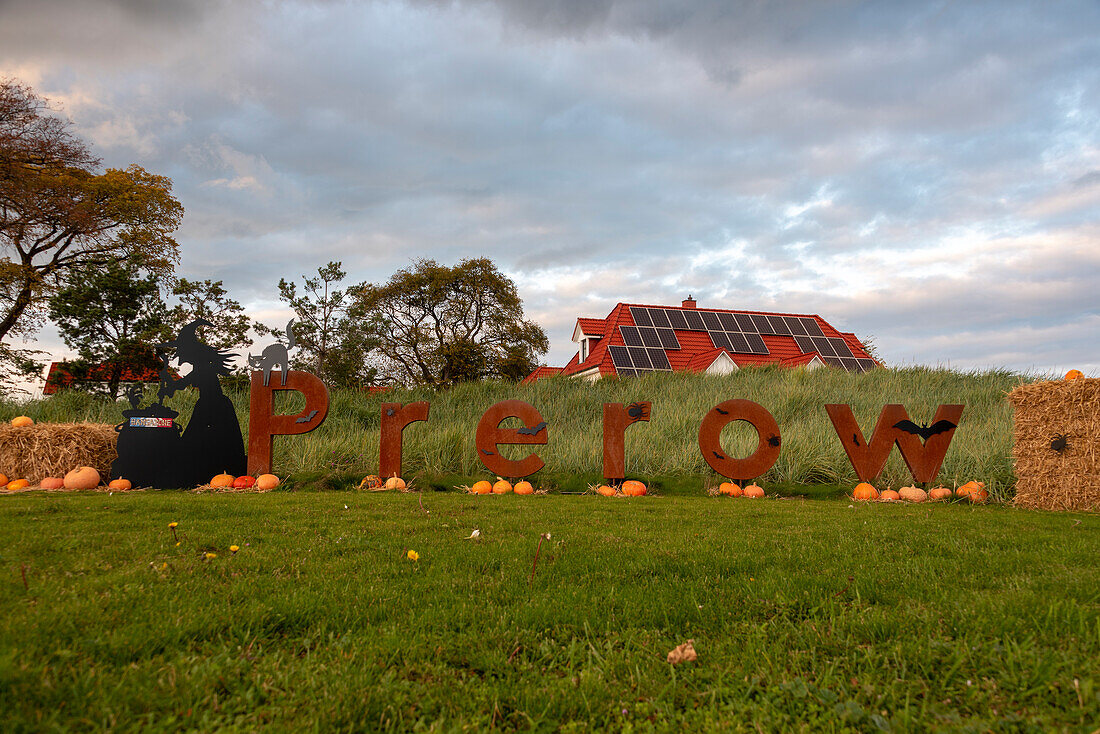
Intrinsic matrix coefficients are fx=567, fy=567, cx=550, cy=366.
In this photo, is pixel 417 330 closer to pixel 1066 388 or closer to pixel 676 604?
pixel 1066 388

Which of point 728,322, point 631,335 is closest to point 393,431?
point 631,335

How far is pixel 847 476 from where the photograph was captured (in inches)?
369

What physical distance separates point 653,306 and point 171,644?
26.8 metres

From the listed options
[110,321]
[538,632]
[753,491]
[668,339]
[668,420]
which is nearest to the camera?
[538,632]

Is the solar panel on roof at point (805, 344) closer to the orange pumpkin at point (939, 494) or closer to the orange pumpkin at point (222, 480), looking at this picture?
the orange pumpkin at point (939, 494)

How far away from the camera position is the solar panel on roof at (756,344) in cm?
2478

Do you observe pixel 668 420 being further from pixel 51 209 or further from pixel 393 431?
pixel 51 209

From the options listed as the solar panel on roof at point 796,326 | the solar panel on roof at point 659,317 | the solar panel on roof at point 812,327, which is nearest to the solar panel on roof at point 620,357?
the solar panel on roof at point 659,317

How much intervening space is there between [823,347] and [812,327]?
102 inches

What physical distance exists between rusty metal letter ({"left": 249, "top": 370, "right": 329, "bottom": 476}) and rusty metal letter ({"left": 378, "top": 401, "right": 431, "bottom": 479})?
3.11 feet

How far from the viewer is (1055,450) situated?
739 centimetres

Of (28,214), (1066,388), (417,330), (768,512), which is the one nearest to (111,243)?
(28,214)

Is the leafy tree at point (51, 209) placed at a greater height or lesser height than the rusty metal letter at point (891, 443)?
greater

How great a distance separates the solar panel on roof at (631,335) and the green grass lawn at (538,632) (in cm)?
1944
